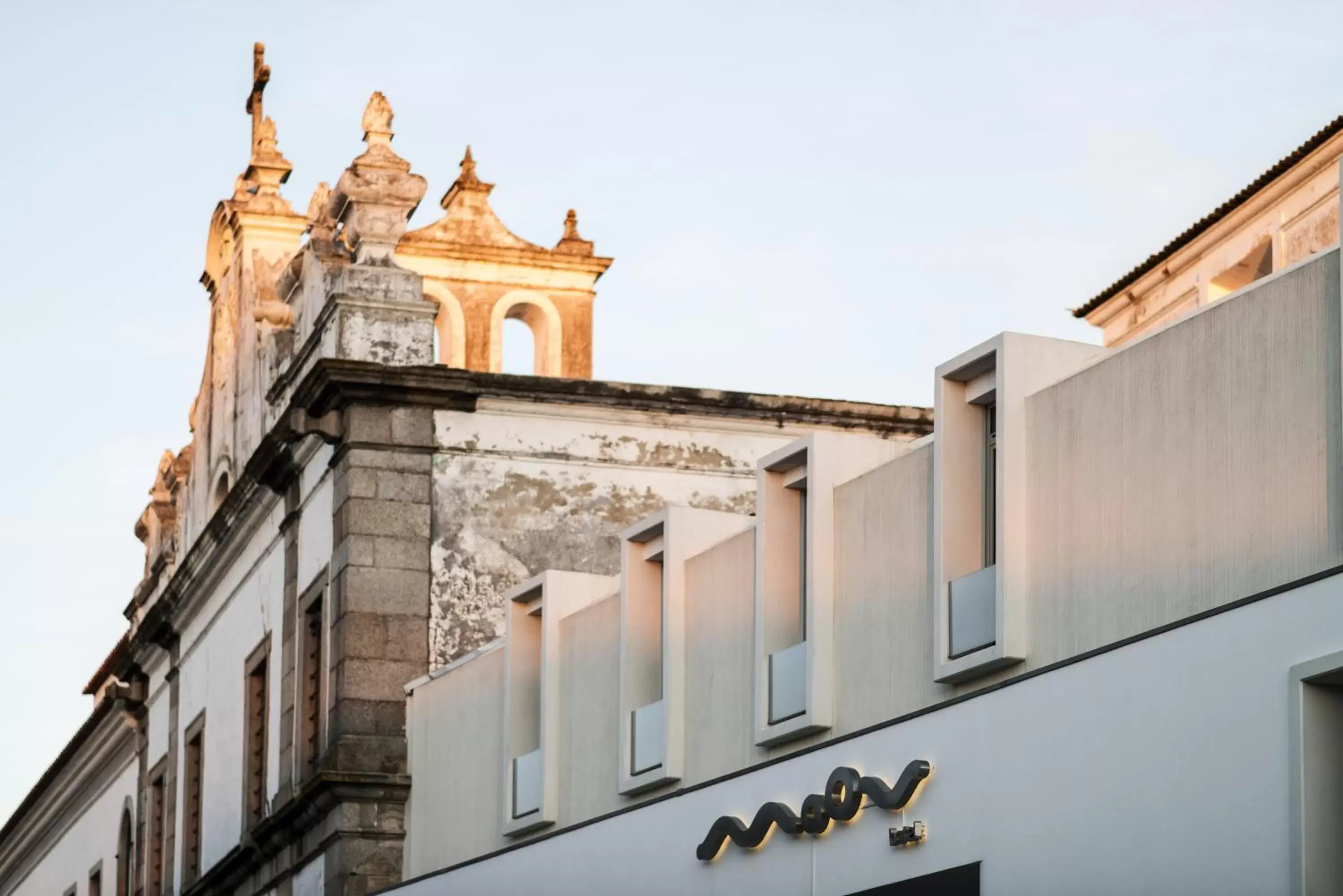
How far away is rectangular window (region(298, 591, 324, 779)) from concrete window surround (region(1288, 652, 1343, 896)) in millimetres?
13533

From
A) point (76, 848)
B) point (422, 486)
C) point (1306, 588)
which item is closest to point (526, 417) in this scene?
point (422, 486)

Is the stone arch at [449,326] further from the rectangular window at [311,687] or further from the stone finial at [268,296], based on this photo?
the rectangular window at [311,687]

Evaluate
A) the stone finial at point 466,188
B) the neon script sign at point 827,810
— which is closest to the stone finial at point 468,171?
the stone finial at point 466,188

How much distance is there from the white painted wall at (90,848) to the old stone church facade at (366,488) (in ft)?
21.6

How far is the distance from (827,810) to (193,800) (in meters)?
15.8

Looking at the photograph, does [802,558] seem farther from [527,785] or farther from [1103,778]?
[1103,778]

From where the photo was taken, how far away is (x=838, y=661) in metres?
17.7

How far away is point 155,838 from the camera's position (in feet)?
109

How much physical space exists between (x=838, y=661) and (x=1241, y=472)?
4.22m

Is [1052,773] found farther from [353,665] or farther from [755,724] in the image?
[353,665]

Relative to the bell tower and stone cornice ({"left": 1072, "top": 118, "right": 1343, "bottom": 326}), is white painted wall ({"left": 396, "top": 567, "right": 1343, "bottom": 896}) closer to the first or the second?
stone cornice ({"left": 1072, "top": 118, "right": 1343, "bottom": 326})

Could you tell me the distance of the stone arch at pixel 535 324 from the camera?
96.4ft

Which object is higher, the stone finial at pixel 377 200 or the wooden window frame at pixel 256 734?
the stone finial at pixel 377 200

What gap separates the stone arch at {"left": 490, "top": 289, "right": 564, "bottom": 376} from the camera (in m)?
29.4
